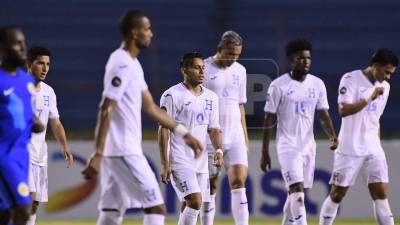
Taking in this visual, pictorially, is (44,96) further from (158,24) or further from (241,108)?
(158,24)

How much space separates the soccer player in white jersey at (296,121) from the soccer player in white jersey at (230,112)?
0.34 meters

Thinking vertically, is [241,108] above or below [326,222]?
above

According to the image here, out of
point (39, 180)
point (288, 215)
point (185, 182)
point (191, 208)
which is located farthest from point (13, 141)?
point (288, 215)

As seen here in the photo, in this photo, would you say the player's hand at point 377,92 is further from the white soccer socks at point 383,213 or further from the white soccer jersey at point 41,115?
the white soccer jersey at point 41,115

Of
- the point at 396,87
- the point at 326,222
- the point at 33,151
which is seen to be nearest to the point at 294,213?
the point at 326,222

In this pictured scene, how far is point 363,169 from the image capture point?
12219mm

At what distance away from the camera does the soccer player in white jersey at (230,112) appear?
11906mm

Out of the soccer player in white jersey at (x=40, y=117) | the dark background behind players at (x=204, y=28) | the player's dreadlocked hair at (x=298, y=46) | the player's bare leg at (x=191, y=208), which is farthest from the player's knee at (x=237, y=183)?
the dark background behind players at (x=204, y=28)

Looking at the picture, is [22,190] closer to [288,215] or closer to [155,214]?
[155,214]

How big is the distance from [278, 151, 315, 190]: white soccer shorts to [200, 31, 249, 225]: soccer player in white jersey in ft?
1.53

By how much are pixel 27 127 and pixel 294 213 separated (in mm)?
3951

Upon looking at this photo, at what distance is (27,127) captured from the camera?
28.3 ft

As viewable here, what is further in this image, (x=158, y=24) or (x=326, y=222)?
(x=158, y=24)

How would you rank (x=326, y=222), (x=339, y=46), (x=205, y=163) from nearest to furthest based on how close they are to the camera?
1. (x=205, y=163)
2. (x=326, y=222)
3. (x=339, y=46)
